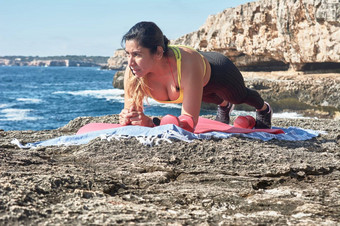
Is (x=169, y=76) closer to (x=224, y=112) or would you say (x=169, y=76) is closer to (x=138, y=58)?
(x=138, y=58)

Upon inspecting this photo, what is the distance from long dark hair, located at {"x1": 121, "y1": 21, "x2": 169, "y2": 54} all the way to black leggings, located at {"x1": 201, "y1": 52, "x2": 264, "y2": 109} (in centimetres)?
79

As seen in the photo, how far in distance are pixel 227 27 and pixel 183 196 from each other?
25.3 m

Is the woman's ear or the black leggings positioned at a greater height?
the woman's ear

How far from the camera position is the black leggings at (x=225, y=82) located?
408 centimetres

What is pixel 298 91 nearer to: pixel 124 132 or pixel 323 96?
pixel 323 96

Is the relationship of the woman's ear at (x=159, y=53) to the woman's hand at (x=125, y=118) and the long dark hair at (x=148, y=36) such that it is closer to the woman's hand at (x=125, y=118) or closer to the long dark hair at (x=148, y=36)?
the long dark hair at (x=148, y=36)

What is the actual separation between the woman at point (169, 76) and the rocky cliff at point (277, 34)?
1481 cm

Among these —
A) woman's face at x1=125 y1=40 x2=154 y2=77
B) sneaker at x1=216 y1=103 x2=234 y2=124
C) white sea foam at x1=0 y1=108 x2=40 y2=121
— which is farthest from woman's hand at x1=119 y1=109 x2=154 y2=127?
white sea foam at x1=0 y1=108 x2=40 y2=121

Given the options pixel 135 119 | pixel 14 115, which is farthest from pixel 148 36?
pixel 14 115

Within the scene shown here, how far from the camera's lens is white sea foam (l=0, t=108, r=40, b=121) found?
66.5 ft

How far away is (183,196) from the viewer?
2115 mm

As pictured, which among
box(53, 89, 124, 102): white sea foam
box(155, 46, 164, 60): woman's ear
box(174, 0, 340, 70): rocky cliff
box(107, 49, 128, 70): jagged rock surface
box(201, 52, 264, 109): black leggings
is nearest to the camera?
box(155, 46, 164, 60): woman's ear

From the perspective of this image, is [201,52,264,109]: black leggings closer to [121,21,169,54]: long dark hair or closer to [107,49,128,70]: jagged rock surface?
[121,21,169,54]: long dark hair

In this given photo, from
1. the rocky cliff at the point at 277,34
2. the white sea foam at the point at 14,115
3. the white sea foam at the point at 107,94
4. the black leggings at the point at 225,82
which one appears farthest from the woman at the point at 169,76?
the white sea foam at the point at 107,94
